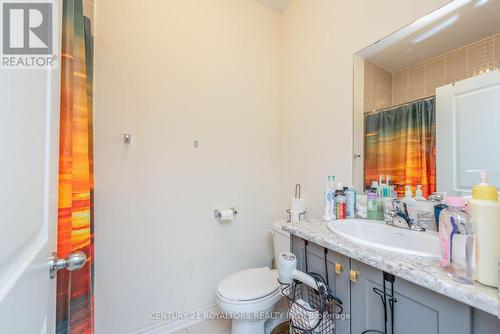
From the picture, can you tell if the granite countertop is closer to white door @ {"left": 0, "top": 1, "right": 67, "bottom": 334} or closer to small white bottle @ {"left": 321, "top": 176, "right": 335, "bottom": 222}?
small white bottle @ {"left": 321, "top": 176, "right": 335, "bottom": 222}

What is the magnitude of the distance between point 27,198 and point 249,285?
4.36 feet

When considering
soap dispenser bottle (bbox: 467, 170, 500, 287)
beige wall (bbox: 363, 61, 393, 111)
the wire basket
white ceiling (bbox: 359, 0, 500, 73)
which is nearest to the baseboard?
the wire basket

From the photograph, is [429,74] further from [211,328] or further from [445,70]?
[211,328]

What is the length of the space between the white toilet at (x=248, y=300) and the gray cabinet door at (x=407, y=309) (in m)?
0.60

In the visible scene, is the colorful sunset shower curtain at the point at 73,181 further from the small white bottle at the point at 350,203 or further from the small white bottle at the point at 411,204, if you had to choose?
the small white bottle at the point at 411,204

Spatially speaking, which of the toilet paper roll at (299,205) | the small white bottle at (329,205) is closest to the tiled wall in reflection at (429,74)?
the small white bottle at (329,205)

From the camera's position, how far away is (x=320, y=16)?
1.68m

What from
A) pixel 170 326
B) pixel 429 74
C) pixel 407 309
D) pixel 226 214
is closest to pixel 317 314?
pixel 407 309

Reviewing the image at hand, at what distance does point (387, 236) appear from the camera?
1.10m

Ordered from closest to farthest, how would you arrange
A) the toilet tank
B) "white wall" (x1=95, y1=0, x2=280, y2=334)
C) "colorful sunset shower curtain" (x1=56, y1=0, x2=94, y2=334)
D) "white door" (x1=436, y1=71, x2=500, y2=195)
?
"colorful sunset shower curtain" (x1=56, y1=0, x2=94, y2=334), "white door" (x1=436, y1=71, x2=500, y2=195), "white wall" (x1=95, y1=0, x2=280, y2=334), the toilet tank

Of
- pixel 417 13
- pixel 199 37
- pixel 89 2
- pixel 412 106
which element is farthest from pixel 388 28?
pixel 89 2

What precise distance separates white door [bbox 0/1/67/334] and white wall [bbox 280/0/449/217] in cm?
146

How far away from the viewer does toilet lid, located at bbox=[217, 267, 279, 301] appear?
1354 millimetres

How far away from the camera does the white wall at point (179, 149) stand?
1400mm
